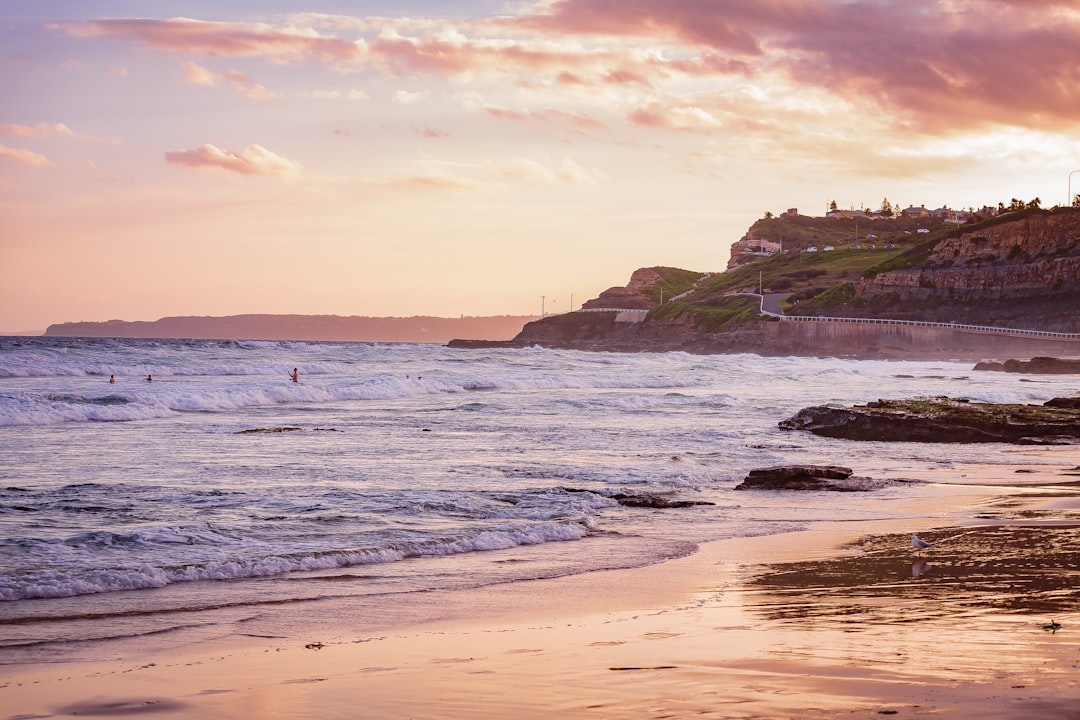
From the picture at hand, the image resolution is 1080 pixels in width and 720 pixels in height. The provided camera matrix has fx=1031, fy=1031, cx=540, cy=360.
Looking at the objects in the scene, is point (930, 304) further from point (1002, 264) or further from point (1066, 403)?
point (1066, 403)

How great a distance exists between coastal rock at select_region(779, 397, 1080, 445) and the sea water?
3.58ft

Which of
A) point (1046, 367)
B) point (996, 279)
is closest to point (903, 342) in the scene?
point (996, 279)

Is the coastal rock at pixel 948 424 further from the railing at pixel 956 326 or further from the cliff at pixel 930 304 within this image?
the railing at pixel 956 326

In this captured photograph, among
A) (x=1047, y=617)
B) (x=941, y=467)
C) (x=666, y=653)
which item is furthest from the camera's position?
(x=941, y=467)

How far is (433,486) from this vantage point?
53.4ft

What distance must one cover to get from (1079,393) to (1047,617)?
1561 inches

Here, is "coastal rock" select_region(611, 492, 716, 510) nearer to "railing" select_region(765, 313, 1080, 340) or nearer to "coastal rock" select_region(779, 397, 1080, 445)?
"coastal rock" select_region(779, 397, 1080, 445)

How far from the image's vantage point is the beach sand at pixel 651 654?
563 cm

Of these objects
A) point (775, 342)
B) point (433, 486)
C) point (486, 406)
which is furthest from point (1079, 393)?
point (775, 342)

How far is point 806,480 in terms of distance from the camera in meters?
17.6

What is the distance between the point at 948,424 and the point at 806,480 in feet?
34.8

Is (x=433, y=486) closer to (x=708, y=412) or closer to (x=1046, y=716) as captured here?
(x=1046, y=716)

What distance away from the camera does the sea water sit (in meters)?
9.45

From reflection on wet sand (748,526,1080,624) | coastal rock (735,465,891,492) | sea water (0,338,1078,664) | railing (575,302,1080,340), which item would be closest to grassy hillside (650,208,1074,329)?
railing (575,302,1080,340)
